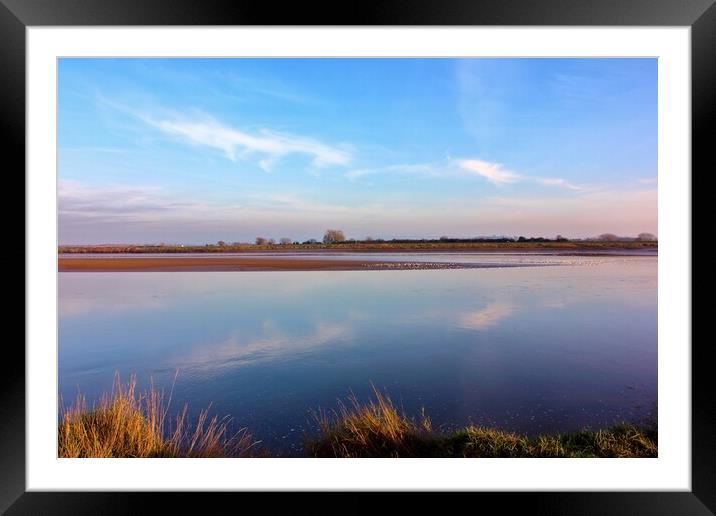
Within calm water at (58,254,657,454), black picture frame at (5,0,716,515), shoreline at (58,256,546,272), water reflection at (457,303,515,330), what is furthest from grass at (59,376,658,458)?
shoreline at (58,256,546,272)

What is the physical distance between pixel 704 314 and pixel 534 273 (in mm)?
10790

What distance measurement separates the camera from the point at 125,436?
2232 mm

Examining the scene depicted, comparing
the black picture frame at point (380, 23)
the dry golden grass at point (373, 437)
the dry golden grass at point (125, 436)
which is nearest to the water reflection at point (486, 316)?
the dry golden grass at point (373, 437)

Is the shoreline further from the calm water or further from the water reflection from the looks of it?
the water reflection

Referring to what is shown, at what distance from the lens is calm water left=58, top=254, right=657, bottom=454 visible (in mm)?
3080

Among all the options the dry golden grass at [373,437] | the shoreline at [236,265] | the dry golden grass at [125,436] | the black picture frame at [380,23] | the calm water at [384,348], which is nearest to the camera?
the black picture frame at [380,23]

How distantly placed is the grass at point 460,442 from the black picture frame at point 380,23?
864 millimetres

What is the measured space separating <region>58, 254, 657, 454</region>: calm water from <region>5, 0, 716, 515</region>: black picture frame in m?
0.52

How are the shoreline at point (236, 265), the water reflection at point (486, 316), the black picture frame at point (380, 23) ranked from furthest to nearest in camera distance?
the shoreline at point (236, 265) → the water reflection at point (486, 316) → the black picture frame at point (380, 23)

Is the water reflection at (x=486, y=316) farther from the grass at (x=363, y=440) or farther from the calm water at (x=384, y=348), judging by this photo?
the grass at (x=363, y=440)

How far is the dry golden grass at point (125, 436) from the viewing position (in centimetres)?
206

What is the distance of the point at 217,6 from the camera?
1.30 metres

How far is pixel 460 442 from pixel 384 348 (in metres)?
2.55

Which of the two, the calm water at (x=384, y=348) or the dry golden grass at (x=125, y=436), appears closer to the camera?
the dry golden grass at (x=125, y=436)
